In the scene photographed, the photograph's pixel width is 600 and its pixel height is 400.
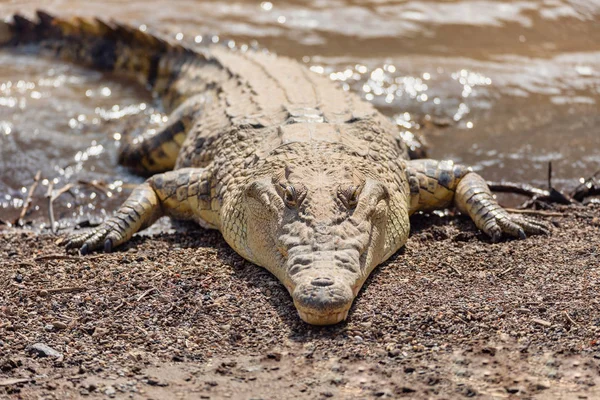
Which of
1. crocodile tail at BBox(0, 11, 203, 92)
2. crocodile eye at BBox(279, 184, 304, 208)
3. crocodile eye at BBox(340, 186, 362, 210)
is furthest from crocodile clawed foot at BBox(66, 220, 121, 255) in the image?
crocodile tail at BBox(0, 11, 203, 92)

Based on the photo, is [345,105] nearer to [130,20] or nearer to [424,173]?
[424,173]

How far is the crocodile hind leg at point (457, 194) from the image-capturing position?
5883mm

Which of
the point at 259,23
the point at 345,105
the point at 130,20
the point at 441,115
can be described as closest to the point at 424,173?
the point at 345,105

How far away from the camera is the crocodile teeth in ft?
14.2

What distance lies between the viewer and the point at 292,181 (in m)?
5.27

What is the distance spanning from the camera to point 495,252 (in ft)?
18.1

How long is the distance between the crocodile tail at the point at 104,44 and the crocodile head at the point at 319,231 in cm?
417

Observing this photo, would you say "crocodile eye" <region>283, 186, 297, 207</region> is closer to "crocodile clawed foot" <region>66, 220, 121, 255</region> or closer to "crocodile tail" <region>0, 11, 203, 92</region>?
"crocodile clawed foot" <region>66, 220, 121, 255</region>

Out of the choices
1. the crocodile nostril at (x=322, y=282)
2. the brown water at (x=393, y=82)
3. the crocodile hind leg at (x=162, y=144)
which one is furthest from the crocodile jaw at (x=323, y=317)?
the crocodile hind leg at (x=162, y=144)

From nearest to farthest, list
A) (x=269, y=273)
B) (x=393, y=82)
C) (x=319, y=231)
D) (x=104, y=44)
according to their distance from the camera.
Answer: (x=319, y=231) → (x=269, y=273) → (x=393, y=82) → (x=104, y=44)

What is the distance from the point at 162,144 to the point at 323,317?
3.80 metres

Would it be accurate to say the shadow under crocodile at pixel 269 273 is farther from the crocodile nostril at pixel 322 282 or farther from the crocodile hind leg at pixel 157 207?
the crocodile nostril at pixel 322 282

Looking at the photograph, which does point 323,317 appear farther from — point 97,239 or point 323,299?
point 97,239

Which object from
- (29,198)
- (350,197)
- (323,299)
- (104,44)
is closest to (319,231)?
(350,197)
